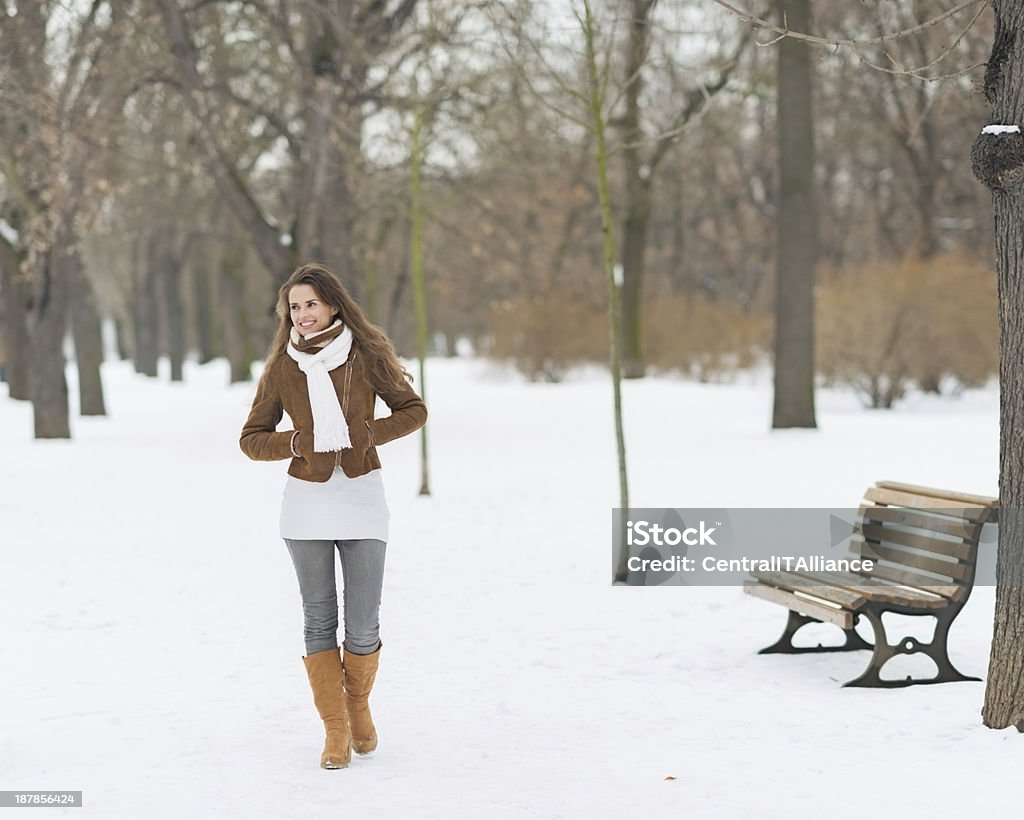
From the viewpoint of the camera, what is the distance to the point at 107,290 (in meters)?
53.3

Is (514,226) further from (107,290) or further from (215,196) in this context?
(107,290)

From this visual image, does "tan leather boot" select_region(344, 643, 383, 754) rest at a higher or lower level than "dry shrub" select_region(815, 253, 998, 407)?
lower

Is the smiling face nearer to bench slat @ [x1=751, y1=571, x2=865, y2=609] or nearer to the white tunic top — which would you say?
the white tunic top

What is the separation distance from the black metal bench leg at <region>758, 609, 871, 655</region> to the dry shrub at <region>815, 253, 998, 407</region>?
13.2m

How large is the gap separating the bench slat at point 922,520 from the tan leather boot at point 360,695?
2.59 metres

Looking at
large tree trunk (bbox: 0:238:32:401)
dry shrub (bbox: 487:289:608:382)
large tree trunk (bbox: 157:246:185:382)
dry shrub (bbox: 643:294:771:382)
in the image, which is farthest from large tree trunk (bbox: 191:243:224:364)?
dry shrub (bbox: 643:294:771:382)

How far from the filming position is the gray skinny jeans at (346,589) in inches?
177

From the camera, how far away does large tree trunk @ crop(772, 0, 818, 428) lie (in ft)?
50.6

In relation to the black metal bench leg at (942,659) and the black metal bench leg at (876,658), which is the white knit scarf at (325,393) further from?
the black metal bench leg at (942,659)

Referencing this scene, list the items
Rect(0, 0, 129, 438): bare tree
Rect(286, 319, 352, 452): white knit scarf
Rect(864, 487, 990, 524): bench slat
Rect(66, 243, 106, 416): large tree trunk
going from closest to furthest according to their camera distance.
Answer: Rect(286, 319, 352, 452): white knit scarf
Rect(864, 487, 990, 524): bench slat
Rect(0, 0, 129, 438): bare tree
Rect(66, 243, 106, 416): large tree trunk

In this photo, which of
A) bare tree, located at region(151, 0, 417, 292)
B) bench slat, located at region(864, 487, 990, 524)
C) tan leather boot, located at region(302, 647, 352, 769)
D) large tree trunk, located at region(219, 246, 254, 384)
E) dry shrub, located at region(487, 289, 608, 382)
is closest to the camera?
tan leather boot, located at region(302, 647, 352, 769)

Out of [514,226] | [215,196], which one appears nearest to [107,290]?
[215,196]

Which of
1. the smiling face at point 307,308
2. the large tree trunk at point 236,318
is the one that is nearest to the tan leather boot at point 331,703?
the smiling face at point 307,308

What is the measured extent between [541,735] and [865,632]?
7.88 feet
